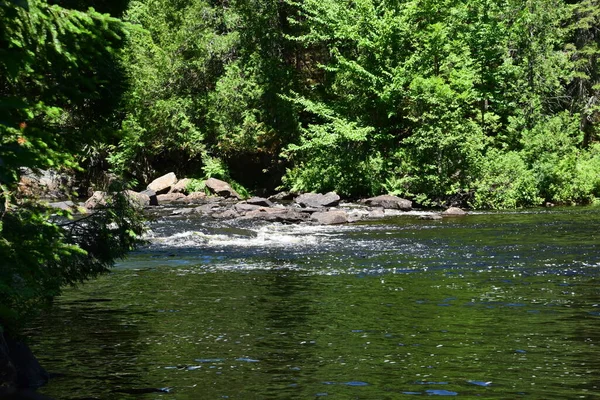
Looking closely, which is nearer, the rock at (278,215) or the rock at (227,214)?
the rock at (278,215)

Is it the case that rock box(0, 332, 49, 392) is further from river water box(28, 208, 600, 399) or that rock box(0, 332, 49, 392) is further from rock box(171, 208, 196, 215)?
rock box(171, 208, 196, 215)

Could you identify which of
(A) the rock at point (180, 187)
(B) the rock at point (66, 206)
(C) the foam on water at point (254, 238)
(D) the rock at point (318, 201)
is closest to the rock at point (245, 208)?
(D) the rock at point (318, 201)

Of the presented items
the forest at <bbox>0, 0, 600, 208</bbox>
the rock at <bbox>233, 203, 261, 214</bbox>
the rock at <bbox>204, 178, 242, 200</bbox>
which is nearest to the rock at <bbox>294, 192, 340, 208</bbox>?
the forest at <bbox>0, 0, 600, 208</bbox>

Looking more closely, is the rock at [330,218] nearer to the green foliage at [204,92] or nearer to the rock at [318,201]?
the rock at [318,201]

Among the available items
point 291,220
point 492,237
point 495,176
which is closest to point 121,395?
point 492,237

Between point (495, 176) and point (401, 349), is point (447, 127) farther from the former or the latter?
point (401, 349)

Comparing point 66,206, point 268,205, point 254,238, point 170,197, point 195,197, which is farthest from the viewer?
point 170,197

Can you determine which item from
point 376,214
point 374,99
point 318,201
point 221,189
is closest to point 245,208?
point 318,201

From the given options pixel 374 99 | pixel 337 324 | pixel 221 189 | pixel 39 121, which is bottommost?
pixel 337 324

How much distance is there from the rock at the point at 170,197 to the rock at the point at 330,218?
450 inches

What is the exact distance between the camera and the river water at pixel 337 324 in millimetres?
8516

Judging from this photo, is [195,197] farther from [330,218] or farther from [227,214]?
[330,218]

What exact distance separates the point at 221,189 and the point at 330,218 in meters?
12.6

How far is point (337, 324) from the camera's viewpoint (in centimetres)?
1160
